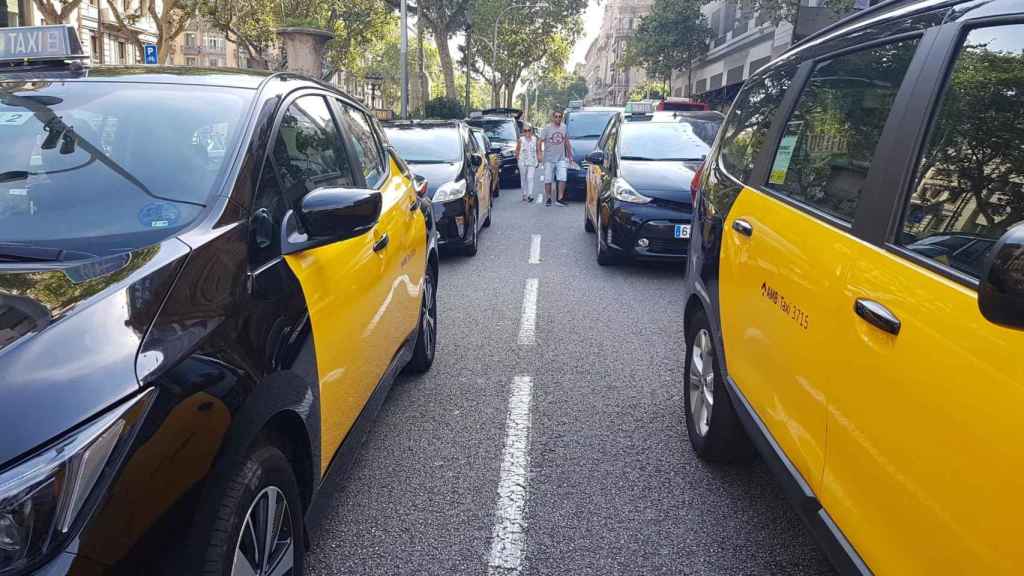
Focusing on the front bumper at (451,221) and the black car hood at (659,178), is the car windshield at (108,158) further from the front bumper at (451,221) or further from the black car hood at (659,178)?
the front bumper at (451,221)

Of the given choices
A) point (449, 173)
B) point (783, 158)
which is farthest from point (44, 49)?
point (449, 173)

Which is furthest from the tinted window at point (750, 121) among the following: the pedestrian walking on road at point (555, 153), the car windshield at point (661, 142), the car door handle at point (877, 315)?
the pedestrian walking on road at point (555, 153)

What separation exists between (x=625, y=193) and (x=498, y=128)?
12428 mm

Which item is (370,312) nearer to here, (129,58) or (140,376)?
(140,376)

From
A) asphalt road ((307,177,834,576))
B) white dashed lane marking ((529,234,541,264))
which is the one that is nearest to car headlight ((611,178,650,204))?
white dashed lane marking ((529,234,541,264))

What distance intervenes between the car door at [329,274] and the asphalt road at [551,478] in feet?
1.65

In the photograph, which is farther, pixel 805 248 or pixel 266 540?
pixel 805 248

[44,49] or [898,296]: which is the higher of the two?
[44,49]

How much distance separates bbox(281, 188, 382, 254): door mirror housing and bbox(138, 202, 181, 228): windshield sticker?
306 millimetres

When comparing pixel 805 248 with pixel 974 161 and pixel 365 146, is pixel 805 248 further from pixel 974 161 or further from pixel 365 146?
pixel 365 146

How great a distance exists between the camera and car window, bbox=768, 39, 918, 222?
216 centimetres

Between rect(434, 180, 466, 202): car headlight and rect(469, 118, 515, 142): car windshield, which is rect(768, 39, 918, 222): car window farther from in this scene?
rect(469, 118, 515, 142): car windshield

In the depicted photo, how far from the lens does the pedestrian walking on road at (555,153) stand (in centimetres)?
1379

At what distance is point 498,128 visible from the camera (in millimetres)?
19828
